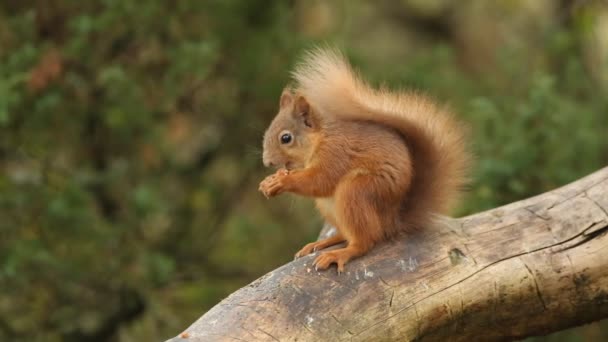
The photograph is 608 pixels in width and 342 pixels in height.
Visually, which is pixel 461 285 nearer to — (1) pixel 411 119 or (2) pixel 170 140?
(1) pixel 411 119

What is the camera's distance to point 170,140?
15.6 feet

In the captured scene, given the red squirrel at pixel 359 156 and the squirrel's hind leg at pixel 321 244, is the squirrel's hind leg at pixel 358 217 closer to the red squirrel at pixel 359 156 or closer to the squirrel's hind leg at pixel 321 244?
the red squirrel at pixel 359 156

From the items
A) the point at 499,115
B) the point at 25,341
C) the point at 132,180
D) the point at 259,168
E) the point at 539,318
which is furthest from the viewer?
the point at 259,168

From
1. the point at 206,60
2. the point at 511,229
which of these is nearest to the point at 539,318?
the point at 511,229

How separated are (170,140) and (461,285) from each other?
8.76 feet

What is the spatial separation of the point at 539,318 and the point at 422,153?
574 mm

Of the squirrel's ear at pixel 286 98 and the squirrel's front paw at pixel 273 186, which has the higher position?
the squirrel's ear at pixel 286 98

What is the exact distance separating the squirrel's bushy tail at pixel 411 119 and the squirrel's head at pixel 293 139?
4cm

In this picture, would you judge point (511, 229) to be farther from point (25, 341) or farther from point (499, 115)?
point (25, 341)

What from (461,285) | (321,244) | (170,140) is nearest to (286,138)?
(321,244)

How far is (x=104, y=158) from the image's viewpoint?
437cm

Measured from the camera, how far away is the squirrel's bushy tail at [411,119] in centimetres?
255

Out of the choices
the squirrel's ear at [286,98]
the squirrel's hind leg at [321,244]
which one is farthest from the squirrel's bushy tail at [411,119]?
the squirrel's hind leg at [321,244]

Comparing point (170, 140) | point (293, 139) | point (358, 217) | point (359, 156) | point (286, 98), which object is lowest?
point (358, 217)
